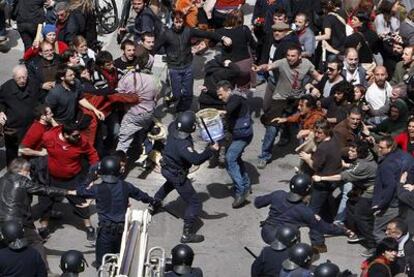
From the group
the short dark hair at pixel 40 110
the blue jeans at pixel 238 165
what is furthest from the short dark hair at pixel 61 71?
the blue jeans at pixel 238 165

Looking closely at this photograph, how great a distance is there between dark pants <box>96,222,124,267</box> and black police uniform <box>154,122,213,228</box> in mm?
1343

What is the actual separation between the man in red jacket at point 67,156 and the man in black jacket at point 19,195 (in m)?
0.92

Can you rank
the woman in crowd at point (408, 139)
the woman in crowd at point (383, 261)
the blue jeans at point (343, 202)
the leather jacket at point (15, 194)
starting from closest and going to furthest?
the woman in crowd at point (383, 261) → the leather jacket at point (15, 194) → the woman in crowd at point (408, 139) → the blue jeans at point (343, 202)

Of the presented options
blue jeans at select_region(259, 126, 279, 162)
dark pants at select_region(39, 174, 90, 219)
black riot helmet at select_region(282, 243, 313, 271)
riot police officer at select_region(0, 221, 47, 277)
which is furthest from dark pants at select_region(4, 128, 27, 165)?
black riot helmet at select_region(282, 243, 313, 271)

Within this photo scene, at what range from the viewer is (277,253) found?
11023 mm

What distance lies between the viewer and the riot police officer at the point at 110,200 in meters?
11.8

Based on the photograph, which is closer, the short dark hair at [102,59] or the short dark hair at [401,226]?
the short dark hair at [401,226]

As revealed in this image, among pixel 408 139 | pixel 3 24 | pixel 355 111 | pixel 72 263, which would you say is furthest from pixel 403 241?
pixel 3 24

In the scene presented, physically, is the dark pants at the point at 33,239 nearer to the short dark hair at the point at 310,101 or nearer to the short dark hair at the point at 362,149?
the short dark hair at the point at 362,149

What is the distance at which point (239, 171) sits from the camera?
1406 centimetres

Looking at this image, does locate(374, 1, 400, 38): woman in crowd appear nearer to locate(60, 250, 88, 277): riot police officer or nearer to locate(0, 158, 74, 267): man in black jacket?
locate(0, 158, 74, 267): man in black jacket

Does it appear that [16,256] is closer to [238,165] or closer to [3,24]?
[238,165]

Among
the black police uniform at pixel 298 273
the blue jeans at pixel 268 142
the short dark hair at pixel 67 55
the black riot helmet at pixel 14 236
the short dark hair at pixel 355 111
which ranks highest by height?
the black riot helmet at pixel 14 236

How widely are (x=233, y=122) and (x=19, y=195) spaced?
10.3 ft
